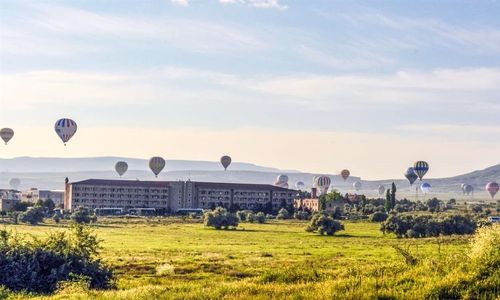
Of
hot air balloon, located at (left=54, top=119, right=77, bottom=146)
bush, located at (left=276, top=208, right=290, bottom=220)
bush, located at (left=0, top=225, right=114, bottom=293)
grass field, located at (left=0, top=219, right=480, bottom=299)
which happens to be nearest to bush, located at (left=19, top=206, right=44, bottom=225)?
hot air balloon, located at (left=54, top=119, right=77, bottom=146)

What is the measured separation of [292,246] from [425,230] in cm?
3377

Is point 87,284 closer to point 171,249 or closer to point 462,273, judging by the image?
point 462,273

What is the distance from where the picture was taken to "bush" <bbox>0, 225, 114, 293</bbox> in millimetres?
36000

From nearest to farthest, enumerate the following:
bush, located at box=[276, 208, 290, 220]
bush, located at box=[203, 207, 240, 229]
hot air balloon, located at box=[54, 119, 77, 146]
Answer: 1. bush, located at box=[203, 207, 240, 229]
2. hot air balloon, located at box=[54, 119, 77, 146]
3. bush, located at box=[276, 208, 290, 220]

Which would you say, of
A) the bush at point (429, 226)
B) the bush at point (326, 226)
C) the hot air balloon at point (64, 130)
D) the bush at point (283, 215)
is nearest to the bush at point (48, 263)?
the bush at point (429, 226)

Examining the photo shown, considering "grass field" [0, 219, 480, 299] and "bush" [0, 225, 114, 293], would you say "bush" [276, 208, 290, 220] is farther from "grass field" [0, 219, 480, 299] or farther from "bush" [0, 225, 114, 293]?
"bush" [0, 225, 114, 293]

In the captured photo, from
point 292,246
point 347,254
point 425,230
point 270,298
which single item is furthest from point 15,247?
point 425,230

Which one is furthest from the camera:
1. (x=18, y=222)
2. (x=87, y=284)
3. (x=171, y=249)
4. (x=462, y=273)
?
(x=18, y=222)

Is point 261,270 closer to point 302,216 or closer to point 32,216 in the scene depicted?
point 32,216

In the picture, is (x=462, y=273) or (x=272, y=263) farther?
(x=272, y=263)

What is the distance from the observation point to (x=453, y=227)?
358 ft

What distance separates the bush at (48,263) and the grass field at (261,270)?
1851mm

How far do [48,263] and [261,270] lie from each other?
20.6m

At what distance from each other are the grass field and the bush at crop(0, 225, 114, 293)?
185 cm
